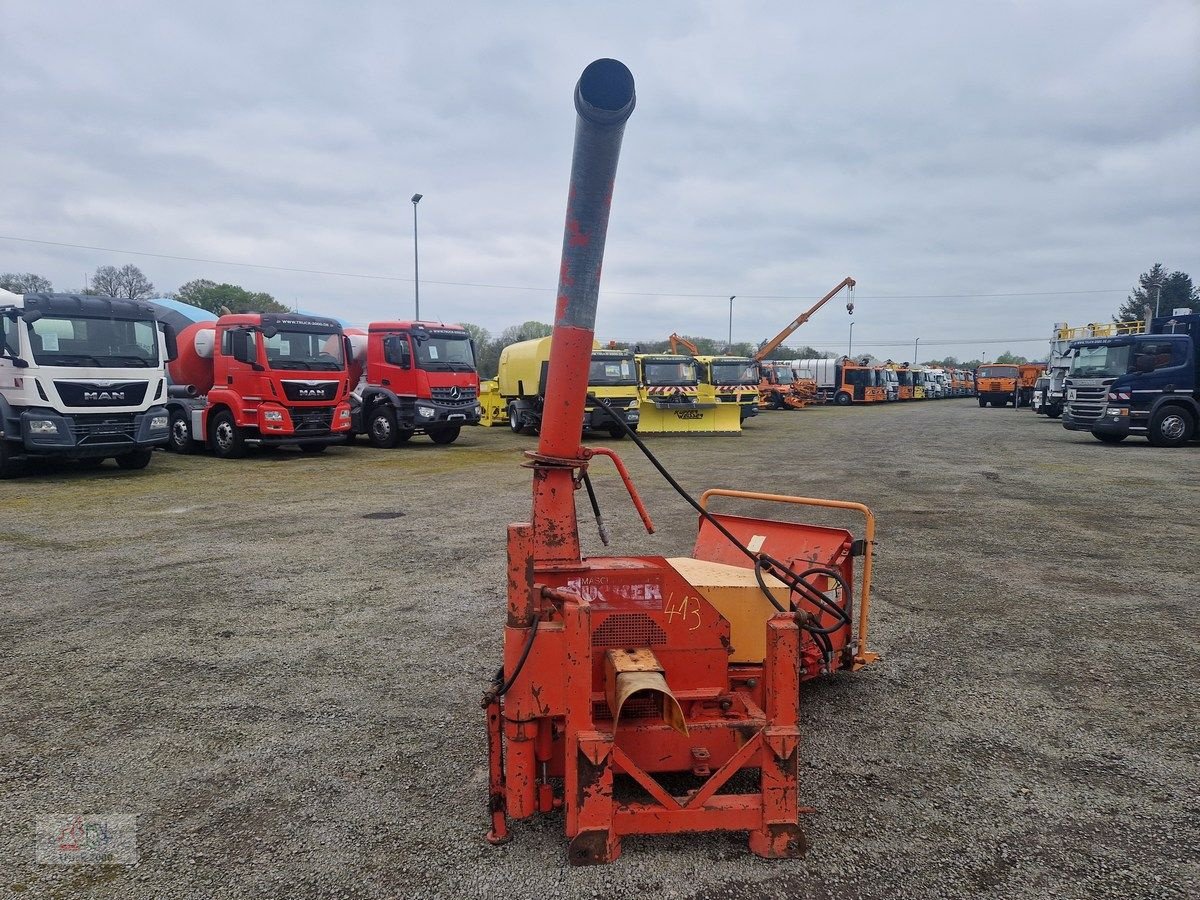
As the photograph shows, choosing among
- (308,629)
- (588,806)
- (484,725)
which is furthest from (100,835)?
(308,629)

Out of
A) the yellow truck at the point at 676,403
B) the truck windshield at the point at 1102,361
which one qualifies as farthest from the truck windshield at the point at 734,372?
the truck windshield at the point at 1102,361

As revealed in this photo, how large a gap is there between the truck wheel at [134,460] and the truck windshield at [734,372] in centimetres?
1475

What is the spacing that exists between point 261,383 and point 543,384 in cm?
786

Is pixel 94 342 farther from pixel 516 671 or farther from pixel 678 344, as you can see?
pixel 678 344

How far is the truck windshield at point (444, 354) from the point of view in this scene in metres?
16.3

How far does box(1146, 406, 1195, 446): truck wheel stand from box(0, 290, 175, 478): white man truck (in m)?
20.1

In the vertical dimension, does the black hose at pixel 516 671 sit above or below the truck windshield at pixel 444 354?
below

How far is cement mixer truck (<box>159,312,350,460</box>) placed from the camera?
13797 millimetres

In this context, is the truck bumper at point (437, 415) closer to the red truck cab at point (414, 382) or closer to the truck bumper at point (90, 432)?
the red truck cab at point (414, 382)

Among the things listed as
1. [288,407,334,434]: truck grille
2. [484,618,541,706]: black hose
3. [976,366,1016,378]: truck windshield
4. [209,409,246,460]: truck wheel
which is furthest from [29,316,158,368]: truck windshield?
[976,366,1016,378]: truck windshield

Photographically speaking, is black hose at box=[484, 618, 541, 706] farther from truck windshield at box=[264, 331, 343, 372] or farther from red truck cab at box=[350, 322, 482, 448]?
red truck cab at box=[350, 322, 482, 448]

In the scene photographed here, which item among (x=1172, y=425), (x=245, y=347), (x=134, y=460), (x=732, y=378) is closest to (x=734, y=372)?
(x=732, y=378)

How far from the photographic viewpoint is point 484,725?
3637 millimetres

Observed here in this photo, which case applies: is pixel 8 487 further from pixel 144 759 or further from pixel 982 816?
pixel 982 816
